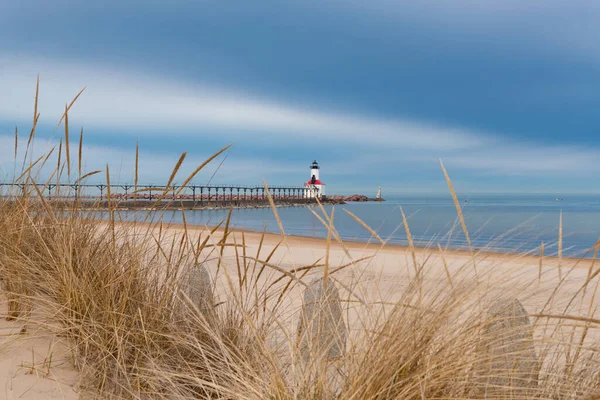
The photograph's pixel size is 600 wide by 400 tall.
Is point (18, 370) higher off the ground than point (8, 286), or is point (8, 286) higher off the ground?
point (8, 286)

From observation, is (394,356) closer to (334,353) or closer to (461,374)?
(461,374)

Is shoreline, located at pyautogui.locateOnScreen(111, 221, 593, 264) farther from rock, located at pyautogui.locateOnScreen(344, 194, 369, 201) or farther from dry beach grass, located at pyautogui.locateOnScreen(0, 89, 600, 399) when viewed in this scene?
rock, located at pyautogui.locateOnScreen(344, 194, 369, 201)

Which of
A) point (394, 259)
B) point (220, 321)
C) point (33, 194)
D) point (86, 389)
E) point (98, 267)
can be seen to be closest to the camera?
point (86, 389)

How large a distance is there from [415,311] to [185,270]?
1.33m

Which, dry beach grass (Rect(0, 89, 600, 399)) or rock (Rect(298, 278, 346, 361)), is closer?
dry beach grass (Rect(0, 89, 600, 399))

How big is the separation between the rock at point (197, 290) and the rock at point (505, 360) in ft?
3.85

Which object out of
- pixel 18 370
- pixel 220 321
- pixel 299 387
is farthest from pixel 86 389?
pixel 299 387

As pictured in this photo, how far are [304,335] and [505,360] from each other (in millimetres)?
668

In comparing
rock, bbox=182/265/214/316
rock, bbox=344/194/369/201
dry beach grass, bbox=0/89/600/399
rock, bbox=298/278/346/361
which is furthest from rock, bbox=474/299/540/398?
rock, bbox=344/194/369/201

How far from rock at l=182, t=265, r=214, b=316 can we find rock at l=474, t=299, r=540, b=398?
1.17m

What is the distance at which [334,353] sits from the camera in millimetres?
2738

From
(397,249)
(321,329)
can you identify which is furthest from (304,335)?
(397,249)

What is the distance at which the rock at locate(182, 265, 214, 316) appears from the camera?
2.25 meters

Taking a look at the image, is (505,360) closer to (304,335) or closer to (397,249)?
(304,335)
